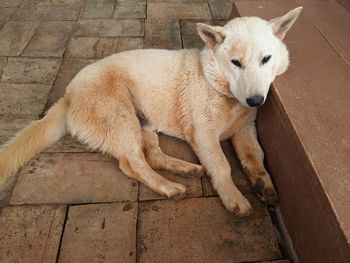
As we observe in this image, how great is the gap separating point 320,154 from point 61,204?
1.51 meters

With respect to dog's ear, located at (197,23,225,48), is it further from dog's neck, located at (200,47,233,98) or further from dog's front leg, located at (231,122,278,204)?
dog's front leg, located at (231,122,278,204)

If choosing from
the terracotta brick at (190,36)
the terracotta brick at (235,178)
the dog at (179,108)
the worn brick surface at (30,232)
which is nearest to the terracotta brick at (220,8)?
the terracotta brick at (190,36)

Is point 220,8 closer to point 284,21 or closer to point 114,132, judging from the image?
point 284,21

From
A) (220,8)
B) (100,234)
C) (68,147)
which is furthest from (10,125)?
(220,8)

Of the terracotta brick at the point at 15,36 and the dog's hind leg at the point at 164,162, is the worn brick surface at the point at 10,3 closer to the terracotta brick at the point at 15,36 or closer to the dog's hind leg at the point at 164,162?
the terracotta brick at the point at 15,36

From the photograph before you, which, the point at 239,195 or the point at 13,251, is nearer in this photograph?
the point at 13,251

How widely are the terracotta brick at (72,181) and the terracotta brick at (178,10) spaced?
2.43 m

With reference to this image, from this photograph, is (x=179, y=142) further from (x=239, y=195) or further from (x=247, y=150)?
(x=239, y=195)

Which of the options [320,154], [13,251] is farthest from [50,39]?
[320,154]

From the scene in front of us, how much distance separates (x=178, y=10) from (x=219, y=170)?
110 inches

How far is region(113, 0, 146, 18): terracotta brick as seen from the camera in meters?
4.10

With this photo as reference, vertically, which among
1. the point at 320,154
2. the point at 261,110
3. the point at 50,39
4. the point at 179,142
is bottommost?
the point at 50,39

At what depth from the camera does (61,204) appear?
2.02 meters

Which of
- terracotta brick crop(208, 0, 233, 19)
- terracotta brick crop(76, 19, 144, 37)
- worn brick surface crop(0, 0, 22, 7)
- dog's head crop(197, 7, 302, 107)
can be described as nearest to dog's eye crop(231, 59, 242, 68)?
dog's head crop(197, 7, 302, 107)
